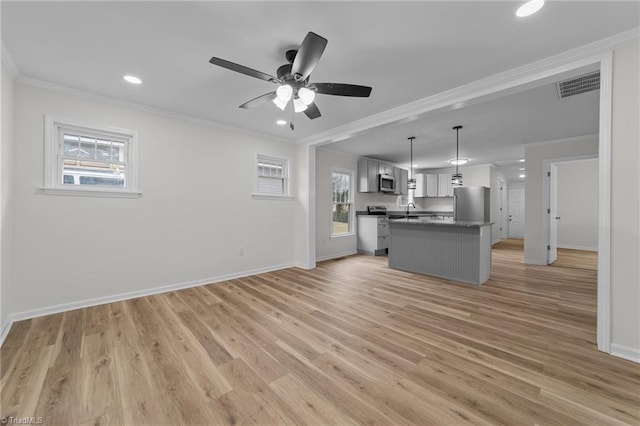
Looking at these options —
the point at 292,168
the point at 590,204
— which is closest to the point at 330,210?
the point at 292,168

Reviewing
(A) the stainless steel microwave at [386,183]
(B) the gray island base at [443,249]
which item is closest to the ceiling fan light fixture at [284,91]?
(B) the gray island base at [443,249]

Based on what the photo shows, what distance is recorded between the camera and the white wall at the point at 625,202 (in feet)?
6.61

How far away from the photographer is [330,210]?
6.18m

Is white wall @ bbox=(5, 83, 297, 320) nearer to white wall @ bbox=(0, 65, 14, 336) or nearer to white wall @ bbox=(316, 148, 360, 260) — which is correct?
white wall @ bbox=(0, 65, 14, 336)

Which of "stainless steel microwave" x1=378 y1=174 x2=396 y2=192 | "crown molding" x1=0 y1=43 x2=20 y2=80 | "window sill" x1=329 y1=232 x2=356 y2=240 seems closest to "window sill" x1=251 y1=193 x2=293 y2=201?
"window sill" x1=329 y1=232 x2=356 y2=240

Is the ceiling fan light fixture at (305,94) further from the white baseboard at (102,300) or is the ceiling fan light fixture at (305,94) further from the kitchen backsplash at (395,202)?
the kitchen backsplash at (395,202)

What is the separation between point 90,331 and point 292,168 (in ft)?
12.9

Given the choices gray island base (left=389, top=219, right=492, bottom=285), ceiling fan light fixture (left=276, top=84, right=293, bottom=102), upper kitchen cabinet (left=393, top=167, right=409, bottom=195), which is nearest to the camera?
ceiling fan light fixture (left=276, top=84, right=293, bottom=102)

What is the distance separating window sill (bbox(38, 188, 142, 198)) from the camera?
291cm

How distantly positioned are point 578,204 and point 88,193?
11.2m

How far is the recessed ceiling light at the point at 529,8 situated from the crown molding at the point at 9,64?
4302 mm

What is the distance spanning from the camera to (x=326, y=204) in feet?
20.0

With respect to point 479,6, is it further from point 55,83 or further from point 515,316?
point 55,83

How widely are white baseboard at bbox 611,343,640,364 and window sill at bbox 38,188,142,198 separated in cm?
533
